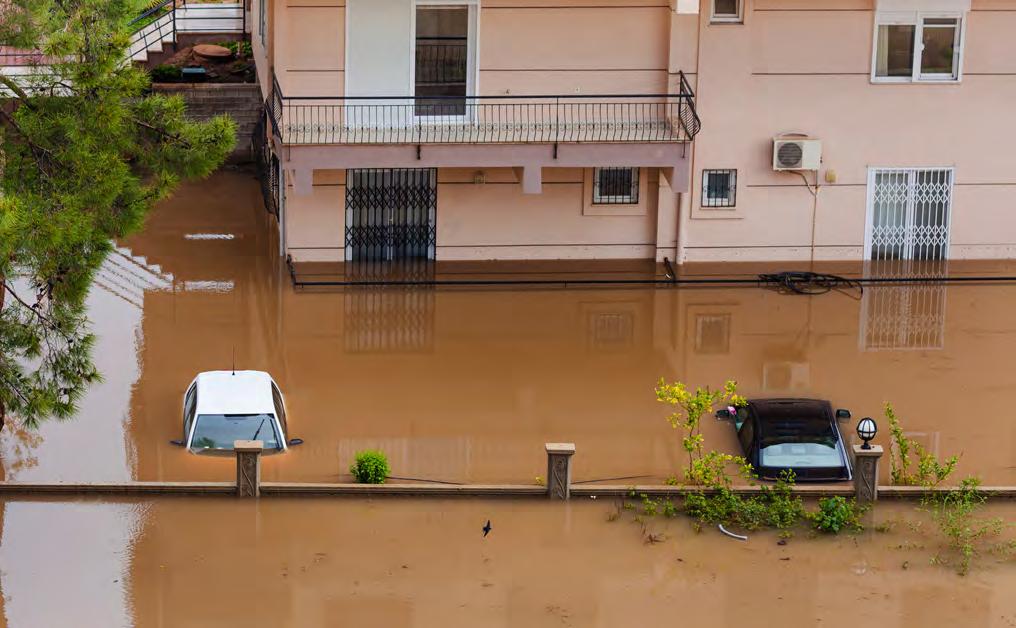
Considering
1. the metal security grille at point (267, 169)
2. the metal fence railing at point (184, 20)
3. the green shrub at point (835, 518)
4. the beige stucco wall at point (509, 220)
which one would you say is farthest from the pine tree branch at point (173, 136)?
the metal fence railing at point (184, 20)

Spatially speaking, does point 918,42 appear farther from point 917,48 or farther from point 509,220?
point 509,220

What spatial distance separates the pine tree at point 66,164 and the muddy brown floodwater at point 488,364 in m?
3.16

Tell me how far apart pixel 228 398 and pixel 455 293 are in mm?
7115

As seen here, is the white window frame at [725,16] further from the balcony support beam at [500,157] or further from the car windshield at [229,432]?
the car windshield at [229,432]

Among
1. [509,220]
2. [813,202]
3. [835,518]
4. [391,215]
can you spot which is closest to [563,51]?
[509,220]

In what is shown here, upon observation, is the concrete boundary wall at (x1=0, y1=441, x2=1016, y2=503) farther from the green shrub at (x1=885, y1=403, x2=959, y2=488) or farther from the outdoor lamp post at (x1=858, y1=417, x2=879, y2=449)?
the green shrub at (x1=885, y1=403, x2=959, y2=488)

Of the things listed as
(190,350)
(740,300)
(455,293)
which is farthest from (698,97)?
(190,350)

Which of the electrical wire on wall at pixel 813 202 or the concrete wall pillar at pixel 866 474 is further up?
the electrical wire on wall at pixel 813 202

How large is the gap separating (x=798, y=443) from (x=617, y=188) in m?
9.87

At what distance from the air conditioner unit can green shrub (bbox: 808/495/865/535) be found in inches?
417

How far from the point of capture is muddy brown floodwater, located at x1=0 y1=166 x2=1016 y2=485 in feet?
62.8

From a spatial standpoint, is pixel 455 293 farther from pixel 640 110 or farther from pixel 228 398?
pixel 228 398

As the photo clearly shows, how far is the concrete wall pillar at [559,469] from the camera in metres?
17.6

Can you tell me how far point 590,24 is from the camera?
86.7 feet
